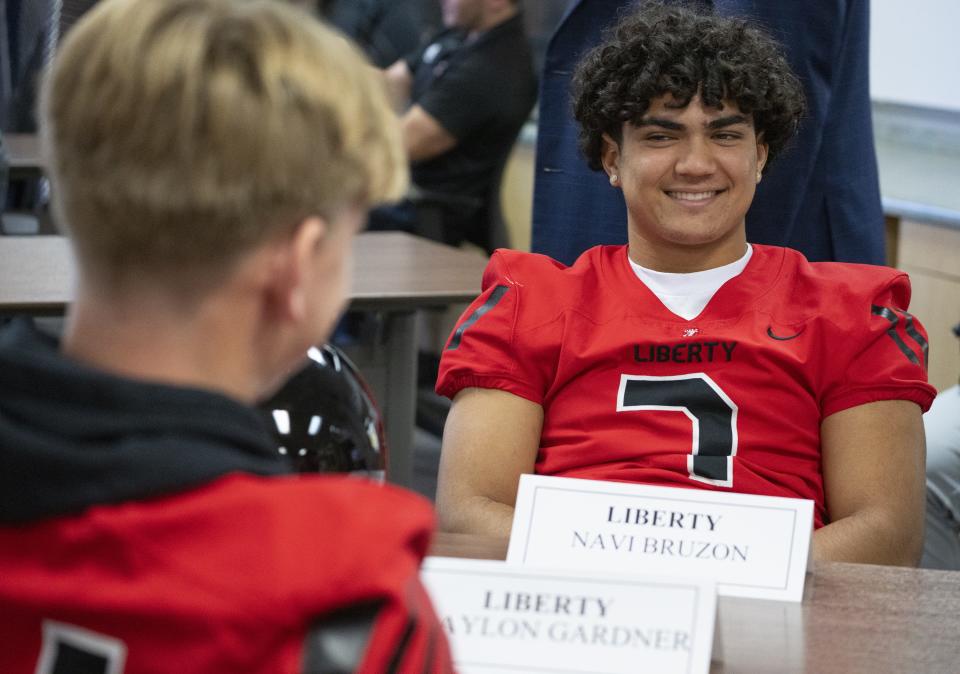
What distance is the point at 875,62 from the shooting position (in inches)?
140

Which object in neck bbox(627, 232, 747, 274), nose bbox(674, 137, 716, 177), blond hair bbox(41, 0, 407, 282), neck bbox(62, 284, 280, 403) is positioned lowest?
neck bbox(627, 232, 747, 274)

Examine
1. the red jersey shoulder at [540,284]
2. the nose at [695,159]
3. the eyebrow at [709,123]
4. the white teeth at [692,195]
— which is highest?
the eyebrow at [709,123]

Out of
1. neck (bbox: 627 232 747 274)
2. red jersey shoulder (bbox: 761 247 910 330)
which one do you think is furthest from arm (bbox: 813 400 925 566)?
neck (bbox: 627 232 747 274)

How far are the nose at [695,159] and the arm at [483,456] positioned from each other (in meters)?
0.35

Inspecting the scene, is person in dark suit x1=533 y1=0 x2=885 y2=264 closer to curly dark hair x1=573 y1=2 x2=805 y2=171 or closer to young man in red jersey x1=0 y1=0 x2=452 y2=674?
curly dark hair x1=573 y1=2 x2=805 y2=171

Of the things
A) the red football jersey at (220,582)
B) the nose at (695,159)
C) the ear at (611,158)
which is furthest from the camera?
the ear at (611,158)

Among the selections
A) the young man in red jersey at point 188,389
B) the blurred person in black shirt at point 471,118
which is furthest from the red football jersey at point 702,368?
the blurred person in black shirt at point 471,118

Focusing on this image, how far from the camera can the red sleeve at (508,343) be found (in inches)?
63.6

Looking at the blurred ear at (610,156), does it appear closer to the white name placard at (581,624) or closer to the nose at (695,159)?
the nose at (695,159)

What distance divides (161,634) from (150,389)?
12 centimetres

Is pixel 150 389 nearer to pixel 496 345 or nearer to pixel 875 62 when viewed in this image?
pixel 496 345

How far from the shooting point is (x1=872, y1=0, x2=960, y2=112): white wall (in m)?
3.28

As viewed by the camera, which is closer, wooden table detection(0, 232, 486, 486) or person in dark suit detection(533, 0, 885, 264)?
person in dark suit detection(533, 0, 885, 264)

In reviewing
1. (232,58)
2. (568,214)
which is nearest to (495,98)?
(568,214)
